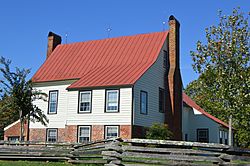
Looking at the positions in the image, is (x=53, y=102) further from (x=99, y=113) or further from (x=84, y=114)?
(x=99, y=113)

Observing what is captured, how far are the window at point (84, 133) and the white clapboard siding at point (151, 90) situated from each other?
12.6 feet

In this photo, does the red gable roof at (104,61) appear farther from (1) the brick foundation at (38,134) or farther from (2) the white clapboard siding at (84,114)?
(1) the brick foundation at (38,134)

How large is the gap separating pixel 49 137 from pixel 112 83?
8239mm

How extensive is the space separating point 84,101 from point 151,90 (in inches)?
206

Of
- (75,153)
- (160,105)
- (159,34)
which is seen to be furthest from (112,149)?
(159,34)

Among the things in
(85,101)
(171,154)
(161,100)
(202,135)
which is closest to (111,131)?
(85,101)

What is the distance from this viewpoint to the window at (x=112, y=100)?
28.8m

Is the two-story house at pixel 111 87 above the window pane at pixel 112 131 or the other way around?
above

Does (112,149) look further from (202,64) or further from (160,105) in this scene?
(160,105)

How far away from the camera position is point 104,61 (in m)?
33.9

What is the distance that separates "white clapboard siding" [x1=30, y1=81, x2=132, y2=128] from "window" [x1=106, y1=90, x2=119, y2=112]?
34 centimetres

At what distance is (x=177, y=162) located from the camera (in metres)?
13.6

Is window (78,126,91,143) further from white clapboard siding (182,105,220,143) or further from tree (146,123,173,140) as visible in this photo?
white clapboard siding (182,105,220,143)

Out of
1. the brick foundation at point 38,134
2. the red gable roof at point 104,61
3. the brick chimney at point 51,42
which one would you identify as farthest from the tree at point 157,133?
the brick chimney at point 51,42
